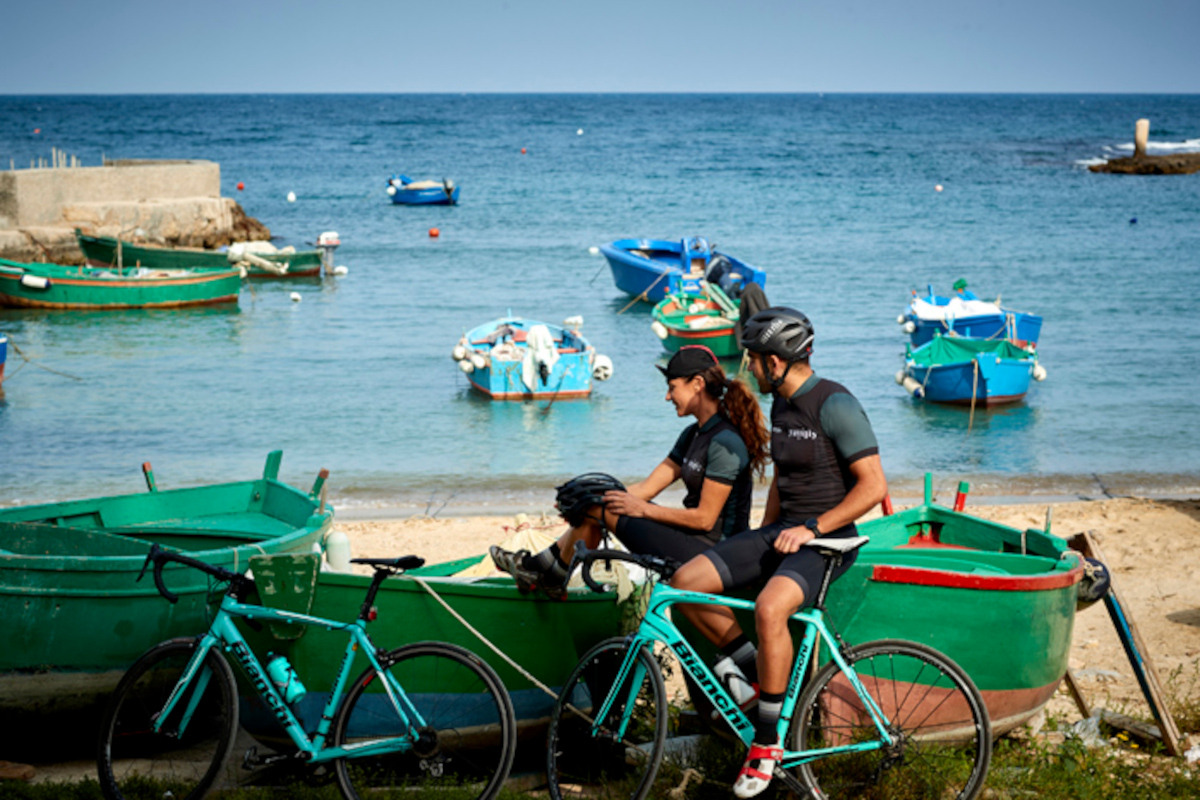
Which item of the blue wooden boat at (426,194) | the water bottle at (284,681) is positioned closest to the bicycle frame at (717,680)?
the water bottle at (284,681)

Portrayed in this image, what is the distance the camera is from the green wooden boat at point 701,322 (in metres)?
20.8

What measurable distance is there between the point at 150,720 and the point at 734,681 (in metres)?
2.40

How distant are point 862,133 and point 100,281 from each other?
93.4 metres

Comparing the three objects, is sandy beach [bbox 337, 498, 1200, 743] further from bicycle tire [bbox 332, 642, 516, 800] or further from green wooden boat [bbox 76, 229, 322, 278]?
green wooden boat [bbox 76, 229, 322, 278]

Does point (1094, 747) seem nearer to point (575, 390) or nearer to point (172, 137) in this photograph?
point (575, 390)

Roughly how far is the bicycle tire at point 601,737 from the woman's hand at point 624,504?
60cm

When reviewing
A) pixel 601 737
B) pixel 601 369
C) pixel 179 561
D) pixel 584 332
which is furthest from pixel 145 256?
pixel 601 737

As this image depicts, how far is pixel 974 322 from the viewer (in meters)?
19.0

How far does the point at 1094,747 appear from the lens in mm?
5148

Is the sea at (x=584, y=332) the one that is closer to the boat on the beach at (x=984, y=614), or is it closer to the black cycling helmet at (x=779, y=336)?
the boat on the beach at (x=984, y=614)

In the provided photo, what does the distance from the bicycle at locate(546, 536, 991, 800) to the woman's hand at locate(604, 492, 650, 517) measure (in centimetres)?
28

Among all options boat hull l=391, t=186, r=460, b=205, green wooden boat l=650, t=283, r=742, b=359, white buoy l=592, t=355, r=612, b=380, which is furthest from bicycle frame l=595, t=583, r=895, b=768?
boat hull l=391, t=186, r=460, b=205

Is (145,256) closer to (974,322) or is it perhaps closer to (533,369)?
(533,369)

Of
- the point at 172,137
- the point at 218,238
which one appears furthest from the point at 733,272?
the point at 172,137
